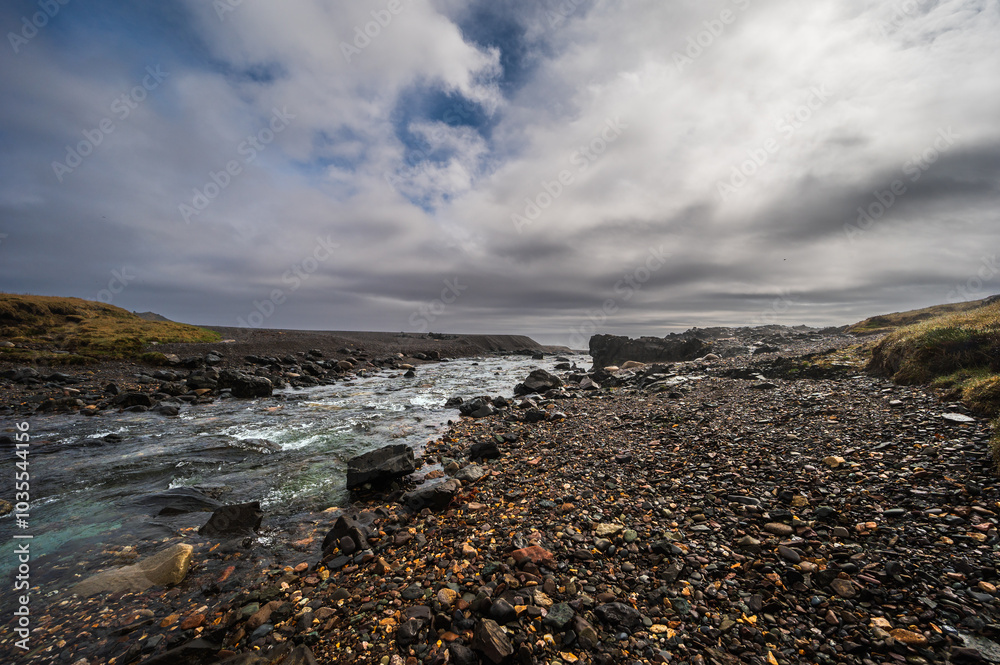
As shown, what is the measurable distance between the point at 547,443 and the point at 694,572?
25.2ft

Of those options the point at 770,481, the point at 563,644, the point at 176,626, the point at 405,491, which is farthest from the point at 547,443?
the point at 176,626

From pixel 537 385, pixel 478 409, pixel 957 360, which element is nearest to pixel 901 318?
pixel 957 360

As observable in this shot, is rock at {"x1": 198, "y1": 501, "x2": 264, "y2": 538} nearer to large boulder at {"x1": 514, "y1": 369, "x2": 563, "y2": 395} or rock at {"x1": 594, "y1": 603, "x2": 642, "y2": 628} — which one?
rock at {"x1": 594, "y1": 603, "x2": 642, "y2": 628}

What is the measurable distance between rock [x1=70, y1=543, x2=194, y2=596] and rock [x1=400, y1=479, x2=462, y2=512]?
13.8 ft

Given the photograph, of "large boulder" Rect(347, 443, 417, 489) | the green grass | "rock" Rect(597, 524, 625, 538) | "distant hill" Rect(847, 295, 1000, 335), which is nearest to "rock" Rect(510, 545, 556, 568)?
"rock" Rect(597, 524, 625, 538)

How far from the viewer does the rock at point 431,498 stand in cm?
843

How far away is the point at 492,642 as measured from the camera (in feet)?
13.3

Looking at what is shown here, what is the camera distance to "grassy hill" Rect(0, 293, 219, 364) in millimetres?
30203

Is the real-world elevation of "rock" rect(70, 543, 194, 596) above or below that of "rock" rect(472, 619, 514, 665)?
below

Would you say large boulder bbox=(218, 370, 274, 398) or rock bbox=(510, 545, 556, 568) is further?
large boulder bbox=(218, 370, 274, 398)

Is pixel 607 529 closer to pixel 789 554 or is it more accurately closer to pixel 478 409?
pixel 789 554

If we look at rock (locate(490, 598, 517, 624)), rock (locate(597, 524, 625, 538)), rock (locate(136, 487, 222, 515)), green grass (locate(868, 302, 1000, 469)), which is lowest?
rock (locate(136, 487, 222, 515))

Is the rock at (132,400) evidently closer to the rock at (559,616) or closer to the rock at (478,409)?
the rock at (478,409)

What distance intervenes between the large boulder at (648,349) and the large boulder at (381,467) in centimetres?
4446
